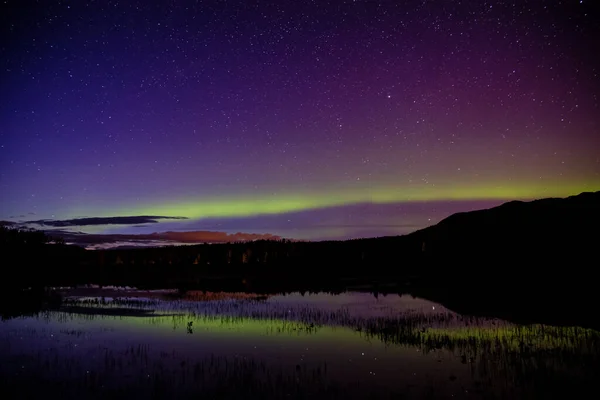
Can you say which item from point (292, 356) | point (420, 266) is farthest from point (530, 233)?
point (292, 356)

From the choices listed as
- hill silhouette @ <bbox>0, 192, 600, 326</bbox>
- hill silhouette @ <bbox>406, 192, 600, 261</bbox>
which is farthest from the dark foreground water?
hill silhouette @ <bbox>406, 192, 600, 261</bbox>

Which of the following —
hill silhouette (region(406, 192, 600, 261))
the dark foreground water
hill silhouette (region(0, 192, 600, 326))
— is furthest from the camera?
hill silhouette (region(406, 192, 600, 261))

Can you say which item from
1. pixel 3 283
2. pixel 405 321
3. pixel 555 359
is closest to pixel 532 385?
pixel 555 359

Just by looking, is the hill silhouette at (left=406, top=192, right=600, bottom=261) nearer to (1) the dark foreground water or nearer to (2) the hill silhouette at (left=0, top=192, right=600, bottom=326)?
(2) the hill silhouette at (left=0, top=192, right=600, bottom=326)

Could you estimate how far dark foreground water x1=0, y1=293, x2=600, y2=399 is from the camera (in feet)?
39.0

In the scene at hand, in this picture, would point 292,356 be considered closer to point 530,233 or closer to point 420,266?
point 420,266

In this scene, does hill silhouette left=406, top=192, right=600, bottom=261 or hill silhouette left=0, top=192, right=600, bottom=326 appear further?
hill silhouette left=406, top=192, right=600, bottom=261

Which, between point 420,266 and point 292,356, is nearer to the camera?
point 292,356

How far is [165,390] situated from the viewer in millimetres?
11906

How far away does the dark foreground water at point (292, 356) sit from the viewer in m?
11.9

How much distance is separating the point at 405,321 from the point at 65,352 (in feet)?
48.3

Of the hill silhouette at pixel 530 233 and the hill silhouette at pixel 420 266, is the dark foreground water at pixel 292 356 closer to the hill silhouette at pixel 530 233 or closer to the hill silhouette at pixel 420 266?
the hill silhouette at pixel 420 266

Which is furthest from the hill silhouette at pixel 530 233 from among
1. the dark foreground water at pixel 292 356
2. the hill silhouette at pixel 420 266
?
the dark foreground water at pixel 292 356

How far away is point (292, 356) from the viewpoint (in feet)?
52.0
